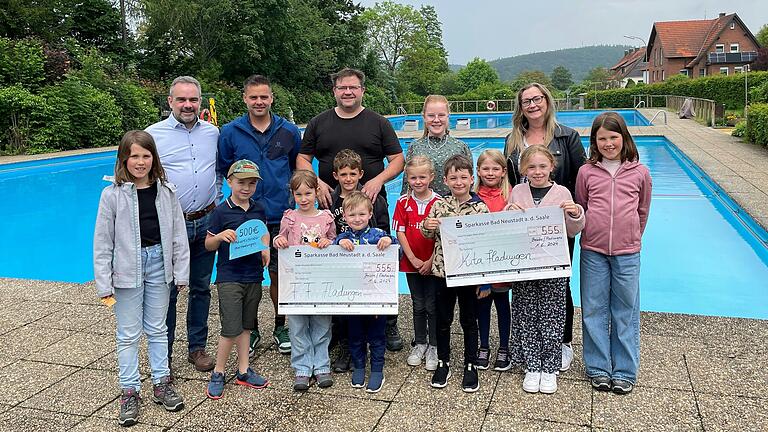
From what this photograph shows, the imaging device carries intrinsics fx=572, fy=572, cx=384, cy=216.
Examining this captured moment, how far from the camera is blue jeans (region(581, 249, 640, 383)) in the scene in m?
3.09

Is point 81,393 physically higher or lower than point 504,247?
lower

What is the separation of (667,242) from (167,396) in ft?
22.6

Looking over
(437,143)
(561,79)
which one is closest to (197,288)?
(437,143)

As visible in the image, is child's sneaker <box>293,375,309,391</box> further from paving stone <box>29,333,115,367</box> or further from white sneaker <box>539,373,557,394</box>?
paving stone <box>29,333,115,367</box>

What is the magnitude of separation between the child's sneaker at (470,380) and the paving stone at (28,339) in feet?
9.36

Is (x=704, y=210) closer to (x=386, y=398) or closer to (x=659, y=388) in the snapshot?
(x=659, y=388)

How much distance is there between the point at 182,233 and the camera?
317 cm

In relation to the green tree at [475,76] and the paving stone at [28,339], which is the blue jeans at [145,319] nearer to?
the paving stone at [28,339]

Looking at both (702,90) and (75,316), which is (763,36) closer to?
(702,90)

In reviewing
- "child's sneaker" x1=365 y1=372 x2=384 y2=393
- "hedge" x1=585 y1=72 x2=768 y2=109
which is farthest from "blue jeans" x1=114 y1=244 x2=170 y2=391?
"hedge" x1=585 y1=72 x2=768 y2=109

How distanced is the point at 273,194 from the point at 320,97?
3159 centimetres

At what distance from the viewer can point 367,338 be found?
335 cm

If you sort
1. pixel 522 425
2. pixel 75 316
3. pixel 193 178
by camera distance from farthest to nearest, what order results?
1. pixel 75 316
2. pixel 193 178
3. pixel 522 425

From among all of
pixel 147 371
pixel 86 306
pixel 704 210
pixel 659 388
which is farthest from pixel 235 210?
pixel 704 210
